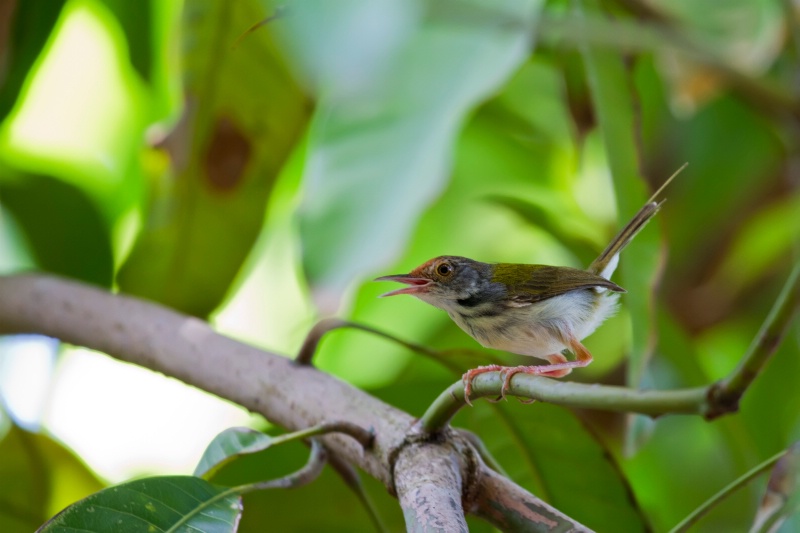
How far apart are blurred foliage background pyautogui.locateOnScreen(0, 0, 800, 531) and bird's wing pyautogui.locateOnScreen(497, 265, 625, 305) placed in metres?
0.06

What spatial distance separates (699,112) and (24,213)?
2.20 metres

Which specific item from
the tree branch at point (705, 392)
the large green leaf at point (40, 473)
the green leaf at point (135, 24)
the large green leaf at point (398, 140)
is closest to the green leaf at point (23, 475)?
the large green leaf at point (40, 473)

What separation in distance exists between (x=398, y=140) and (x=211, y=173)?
0.67 meters

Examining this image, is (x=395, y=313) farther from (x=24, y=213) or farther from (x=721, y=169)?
(x=721, y=169)

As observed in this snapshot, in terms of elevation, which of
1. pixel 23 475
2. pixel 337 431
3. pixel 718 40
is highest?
pixel 718 40

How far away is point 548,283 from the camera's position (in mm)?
1459

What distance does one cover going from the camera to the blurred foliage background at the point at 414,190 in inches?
61.3

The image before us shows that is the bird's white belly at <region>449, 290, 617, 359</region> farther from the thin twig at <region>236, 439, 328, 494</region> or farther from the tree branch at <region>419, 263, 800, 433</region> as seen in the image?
the tree branch at <region>419, 263, 800, 433</region>

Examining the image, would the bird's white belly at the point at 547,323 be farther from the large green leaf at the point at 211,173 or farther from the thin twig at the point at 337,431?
the large green leaf at the point at 211,173

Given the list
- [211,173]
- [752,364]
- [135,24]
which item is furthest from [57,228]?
[752,364]

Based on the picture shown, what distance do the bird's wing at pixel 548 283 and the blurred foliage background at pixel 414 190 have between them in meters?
0.06

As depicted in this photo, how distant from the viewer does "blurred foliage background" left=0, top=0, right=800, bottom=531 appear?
5.11ft

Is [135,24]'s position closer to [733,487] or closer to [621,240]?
[621,240]

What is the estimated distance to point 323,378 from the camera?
143 cm
